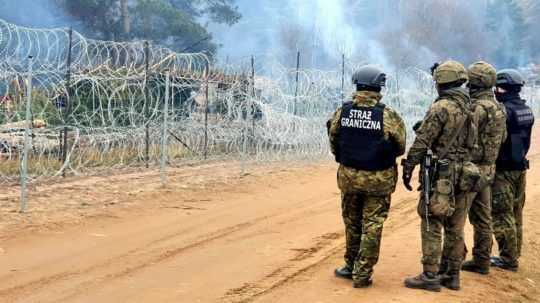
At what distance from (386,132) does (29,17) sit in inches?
973

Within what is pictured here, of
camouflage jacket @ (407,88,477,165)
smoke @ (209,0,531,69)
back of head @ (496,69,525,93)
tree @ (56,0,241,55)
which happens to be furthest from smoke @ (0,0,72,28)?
camouflage jacket @ (407,88,477,165)

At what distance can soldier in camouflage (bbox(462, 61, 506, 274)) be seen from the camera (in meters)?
5.94

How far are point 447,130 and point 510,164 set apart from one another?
1.36 meters

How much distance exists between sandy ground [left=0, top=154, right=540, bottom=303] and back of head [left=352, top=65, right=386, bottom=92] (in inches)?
63.4

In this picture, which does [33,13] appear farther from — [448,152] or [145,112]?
[448,152]

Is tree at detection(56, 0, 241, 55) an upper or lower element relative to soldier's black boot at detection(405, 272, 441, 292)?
upper

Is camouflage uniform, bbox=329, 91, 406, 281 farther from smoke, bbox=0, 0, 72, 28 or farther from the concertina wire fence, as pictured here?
smoke, bbox=0, 0, 72, 28

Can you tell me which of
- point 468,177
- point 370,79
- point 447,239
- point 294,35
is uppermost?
point 294,35

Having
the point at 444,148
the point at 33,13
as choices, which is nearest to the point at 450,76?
the point at 444,148

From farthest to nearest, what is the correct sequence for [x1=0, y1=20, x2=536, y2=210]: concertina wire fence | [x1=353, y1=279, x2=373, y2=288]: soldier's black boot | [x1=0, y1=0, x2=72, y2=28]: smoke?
[x1=0, y1=0, x2=72, y2=28]: smoke → [x1=0, y1=20, x2=536, y2=210]: concertina wire fence → [x1=353, y1=279, x2=373, y2=288]: soldier's black boot

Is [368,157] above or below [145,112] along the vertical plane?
below

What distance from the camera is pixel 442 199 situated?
5.46 meters

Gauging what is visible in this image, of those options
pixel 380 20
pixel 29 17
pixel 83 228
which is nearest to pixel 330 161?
pixel 83 228

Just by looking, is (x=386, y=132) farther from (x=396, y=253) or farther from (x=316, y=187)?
(x=316, y=187)
